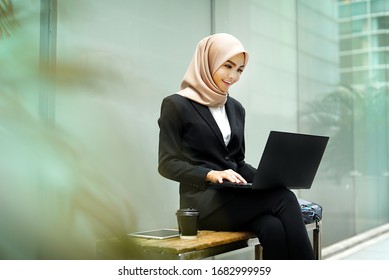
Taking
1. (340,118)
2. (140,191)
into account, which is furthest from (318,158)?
(340,118)

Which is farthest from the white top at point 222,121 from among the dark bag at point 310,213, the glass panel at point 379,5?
the glass panel at point 379,5

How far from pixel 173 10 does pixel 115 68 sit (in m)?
0.52

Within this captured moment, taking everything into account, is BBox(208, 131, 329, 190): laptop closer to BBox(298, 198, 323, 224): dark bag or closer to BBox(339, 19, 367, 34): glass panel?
BBox(298, 198, 323, 224): dark bag

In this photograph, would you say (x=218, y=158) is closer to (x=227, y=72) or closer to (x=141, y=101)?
(x=227, y=72)

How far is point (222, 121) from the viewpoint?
6.01 ft

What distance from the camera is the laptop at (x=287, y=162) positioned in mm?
1493

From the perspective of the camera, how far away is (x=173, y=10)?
2.20m

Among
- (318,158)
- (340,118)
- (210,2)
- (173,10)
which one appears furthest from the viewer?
(340,118)

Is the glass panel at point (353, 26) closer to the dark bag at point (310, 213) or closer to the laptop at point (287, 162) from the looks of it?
the dark bag at point (310, 213)

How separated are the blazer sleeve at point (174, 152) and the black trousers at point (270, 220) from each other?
0.14 m

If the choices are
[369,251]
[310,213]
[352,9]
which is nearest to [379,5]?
[352,9]

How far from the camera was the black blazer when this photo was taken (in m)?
1.64

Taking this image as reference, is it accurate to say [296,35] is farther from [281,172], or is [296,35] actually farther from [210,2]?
[281,172]

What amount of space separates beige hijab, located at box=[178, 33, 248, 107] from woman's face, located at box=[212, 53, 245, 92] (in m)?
0.02
